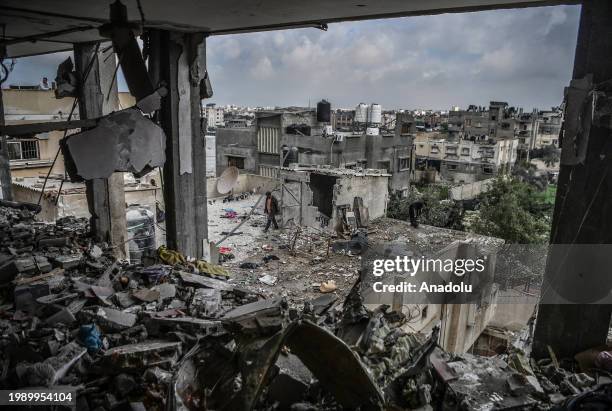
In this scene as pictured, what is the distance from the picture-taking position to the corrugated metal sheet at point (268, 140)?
79.2 feet

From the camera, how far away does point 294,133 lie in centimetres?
2352

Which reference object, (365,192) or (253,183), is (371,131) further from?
(365,192)

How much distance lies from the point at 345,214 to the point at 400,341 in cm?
1139

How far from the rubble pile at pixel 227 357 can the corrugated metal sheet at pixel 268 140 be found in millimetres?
19230

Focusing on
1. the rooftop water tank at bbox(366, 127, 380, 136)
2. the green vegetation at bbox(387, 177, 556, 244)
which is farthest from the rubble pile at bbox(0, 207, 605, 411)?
the rooftop water tank at bbox(366, 127, 380, 136)

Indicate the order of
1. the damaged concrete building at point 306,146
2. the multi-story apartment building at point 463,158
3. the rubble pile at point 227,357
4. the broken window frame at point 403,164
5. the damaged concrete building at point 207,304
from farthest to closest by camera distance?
the broken window frame at point 403,164 < the multi-story apartment building at point 463,158 < the damaged concrete building at point 306,146 < the damaged concrete building at point 207,304 < the rubble pile at point 227,357

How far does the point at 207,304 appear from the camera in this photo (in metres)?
4.92

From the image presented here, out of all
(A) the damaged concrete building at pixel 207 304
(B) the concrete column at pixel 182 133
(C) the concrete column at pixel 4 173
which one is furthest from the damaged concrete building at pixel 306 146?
(A) the damaged concrete building at pixel 207 304

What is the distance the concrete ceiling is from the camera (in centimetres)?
461

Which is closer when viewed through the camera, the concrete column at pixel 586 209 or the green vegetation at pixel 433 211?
the concrete column at pixel 586 209

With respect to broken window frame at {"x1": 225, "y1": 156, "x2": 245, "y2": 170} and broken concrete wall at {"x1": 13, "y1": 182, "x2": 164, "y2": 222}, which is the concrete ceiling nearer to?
broken concrete wall at {"x1": 13, "y1": 182, "x2": 164, "y2": 222}

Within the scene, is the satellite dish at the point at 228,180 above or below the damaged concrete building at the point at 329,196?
above

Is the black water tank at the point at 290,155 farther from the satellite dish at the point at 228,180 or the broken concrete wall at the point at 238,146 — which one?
the satellite dish at the point at 228,180

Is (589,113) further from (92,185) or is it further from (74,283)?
(92,185)
